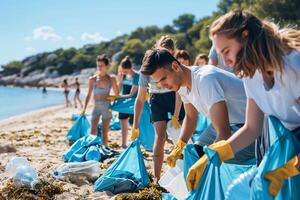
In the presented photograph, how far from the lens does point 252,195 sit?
2133 mm

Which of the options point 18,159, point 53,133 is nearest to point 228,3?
point 53,133

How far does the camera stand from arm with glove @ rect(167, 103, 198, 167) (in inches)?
126

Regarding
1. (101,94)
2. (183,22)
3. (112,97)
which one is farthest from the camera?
(183,22)

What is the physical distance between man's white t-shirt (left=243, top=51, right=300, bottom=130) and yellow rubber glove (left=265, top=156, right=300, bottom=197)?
20 centimetres

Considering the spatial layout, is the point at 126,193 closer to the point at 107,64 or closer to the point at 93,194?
the point at 93,194

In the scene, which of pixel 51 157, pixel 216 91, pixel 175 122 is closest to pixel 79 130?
pixel 51 157

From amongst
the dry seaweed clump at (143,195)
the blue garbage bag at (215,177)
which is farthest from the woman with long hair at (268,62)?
the dry seaweed clump at (143,195)

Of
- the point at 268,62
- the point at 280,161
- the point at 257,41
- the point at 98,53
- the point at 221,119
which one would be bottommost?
the point at 98,53

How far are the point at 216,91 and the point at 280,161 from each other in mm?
703

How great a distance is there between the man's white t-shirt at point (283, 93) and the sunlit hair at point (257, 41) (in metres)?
0.05

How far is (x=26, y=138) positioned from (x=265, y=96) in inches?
282

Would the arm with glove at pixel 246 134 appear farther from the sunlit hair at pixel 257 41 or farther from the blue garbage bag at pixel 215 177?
the sunlit hair at pixel 257 41

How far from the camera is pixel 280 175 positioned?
6.72 ft

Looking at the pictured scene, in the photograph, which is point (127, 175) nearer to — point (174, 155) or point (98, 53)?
point (174, 155)
